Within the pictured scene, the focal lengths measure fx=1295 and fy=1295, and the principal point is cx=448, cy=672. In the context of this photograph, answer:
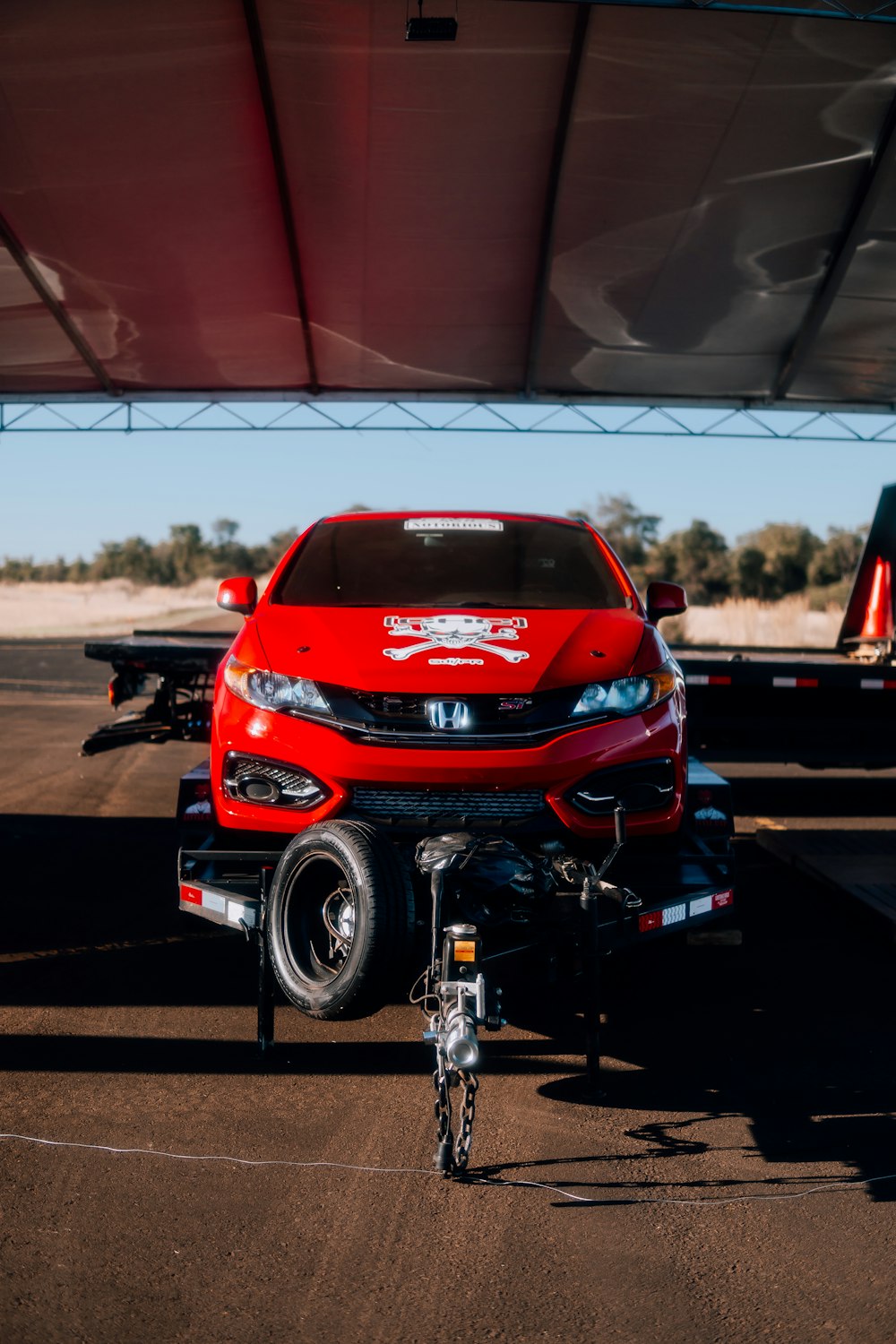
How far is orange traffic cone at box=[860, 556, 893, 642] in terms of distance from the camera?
11.7 meters

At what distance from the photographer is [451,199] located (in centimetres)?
1403

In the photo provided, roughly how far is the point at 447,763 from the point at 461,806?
0.56 feet

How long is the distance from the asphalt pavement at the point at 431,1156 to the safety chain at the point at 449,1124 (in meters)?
0.07

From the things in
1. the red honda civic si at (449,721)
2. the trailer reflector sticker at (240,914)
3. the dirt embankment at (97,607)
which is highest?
the red honda civic si at (449,721)

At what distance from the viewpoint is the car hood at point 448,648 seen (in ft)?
16.1

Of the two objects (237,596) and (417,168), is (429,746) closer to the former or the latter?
(237,596)

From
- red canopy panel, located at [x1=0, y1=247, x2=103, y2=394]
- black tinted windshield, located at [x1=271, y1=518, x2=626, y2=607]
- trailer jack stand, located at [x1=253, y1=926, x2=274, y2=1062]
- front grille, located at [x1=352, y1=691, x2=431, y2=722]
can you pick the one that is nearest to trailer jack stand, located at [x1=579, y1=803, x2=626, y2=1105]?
front grille, located at [x1=352, y1=691, x2=431, y2=722]

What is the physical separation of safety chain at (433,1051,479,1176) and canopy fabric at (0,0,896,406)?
34.1ft

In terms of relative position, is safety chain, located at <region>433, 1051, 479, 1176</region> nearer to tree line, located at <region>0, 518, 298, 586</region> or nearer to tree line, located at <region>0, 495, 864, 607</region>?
tree line, located at <region>0, 495, 864, 607</region>

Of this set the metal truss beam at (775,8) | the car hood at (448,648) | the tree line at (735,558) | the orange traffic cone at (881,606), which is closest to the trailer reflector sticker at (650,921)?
the car hood at (448,648)

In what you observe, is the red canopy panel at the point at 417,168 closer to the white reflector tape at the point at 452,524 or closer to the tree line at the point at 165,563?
the white reflector tape at the point at 452,524

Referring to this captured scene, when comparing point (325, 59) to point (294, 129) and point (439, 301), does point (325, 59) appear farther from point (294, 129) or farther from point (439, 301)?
point (439, 301)

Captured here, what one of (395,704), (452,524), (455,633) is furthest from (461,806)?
(452,524)

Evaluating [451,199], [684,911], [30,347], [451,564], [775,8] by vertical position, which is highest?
[775,8]
